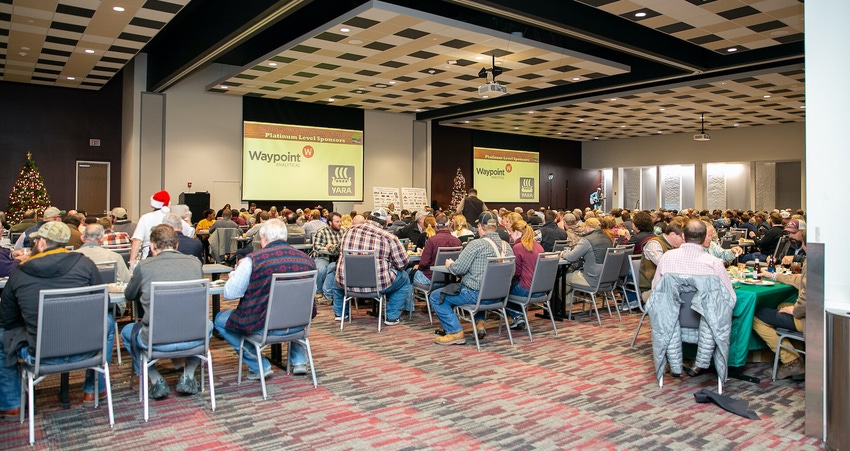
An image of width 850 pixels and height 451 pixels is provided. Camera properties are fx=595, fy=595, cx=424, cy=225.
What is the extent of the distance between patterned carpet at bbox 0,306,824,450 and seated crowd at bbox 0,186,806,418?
0.84 feet

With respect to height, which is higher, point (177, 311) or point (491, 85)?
point (491, 85)

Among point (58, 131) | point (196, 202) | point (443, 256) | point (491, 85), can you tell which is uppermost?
point (491, 85)

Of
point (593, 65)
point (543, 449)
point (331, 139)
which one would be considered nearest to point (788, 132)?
point (593, 65)

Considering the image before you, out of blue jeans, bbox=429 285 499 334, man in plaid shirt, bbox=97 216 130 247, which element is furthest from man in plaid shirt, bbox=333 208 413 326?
man in plaid shirt, bbox=97 216 130 247

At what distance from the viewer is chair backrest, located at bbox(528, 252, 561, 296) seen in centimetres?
582

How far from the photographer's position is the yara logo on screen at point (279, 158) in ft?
53.0

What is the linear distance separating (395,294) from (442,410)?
278 centimetres

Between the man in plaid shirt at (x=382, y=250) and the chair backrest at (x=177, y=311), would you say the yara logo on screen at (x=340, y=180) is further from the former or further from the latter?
the chair backrest at (x=177, y=311)

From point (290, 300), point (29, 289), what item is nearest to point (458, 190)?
point (290, 300)

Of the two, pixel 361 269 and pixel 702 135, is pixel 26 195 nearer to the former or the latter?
pixel 361 269

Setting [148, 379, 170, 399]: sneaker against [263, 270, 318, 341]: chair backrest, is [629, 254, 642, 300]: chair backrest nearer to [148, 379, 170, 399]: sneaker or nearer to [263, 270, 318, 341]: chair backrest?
[263, 270, 318, 341]: chair backrest

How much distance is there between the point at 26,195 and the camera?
1314 centimetres

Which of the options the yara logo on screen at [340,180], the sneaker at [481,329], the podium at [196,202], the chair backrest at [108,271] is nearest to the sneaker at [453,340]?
the sneaker at [481,329]

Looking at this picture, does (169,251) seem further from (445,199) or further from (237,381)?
(445,199)
